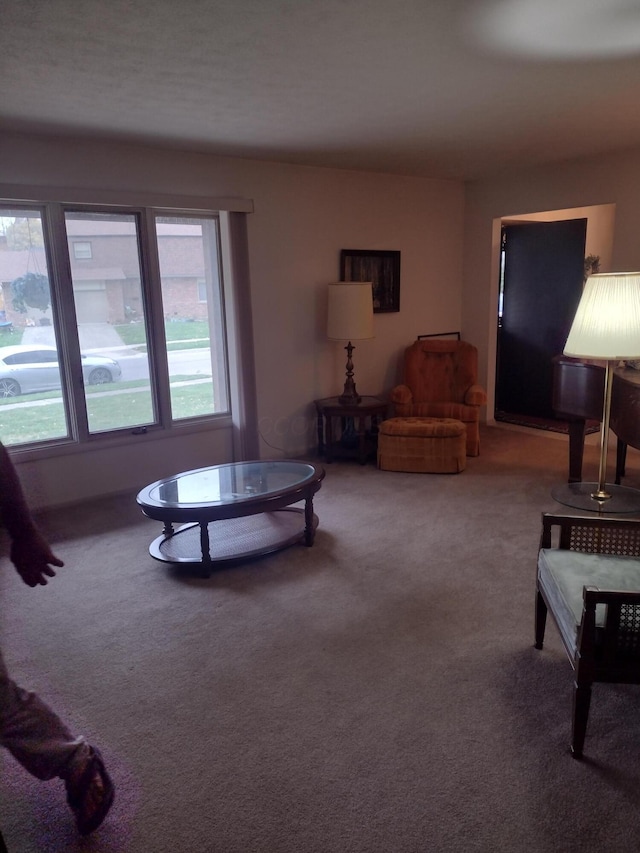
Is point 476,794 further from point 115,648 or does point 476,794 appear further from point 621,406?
point 621,406

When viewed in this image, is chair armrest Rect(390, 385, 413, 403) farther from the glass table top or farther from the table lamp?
the glass table top

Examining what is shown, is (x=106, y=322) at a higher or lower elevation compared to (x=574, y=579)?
higher

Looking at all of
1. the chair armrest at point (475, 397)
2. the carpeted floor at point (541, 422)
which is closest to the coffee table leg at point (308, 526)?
the chair armrest at point (475, 397)

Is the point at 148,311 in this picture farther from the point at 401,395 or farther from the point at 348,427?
the point at 401,395

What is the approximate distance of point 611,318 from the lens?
276 cm

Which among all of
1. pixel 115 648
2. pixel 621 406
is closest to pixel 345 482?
pixel 621 406

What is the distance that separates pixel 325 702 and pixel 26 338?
3.11 metres

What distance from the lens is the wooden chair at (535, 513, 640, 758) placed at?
178 cm

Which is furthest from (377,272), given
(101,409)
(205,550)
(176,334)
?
(205,550)

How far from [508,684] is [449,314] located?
179 inches

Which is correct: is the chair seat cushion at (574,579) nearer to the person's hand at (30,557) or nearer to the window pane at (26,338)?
the person's hand at (30,557)

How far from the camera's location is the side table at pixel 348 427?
4.92 meters

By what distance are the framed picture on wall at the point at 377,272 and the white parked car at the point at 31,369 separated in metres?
2.31

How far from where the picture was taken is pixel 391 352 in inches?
229
